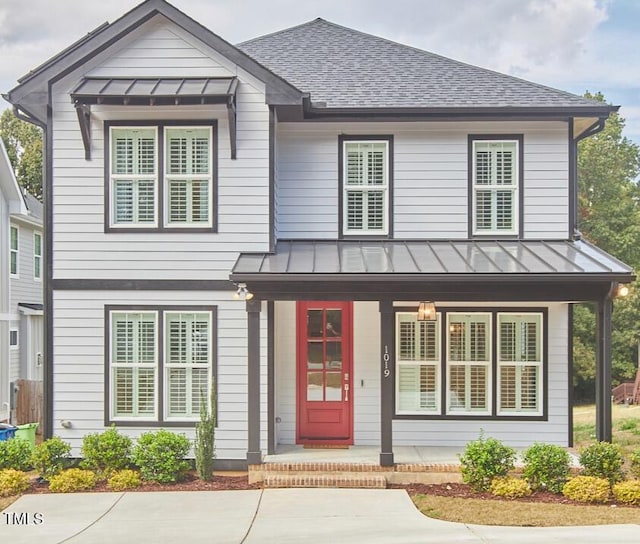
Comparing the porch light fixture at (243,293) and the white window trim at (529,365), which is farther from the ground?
the porch light fixture at (243,293)

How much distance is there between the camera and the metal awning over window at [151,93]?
28.9ft

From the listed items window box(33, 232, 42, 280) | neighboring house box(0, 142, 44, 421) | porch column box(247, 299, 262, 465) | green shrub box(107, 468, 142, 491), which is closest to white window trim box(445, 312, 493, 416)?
porch column box(247, 299, 262, 465)

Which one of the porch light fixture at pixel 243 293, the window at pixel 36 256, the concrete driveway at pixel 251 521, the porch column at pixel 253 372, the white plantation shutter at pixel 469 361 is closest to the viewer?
the concrete driveway at pixel 251 521

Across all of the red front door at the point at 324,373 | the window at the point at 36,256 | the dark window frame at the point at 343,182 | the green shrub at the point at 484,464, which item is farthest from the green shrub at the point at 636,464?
the window at the point at 36,256

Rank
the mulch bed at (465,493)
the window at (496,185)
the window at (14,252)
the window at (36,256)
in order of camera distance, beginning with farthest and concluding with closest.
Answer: the window at (36,256) → the window at (14,252) → the window at (496,185) → the mulch bed at (465,493)

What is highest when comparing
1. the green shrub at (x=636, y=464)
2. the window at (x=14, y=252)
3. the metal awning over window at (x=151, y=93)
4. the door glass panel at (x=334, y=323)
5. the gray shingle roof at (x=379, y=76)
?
the gray shingle roof at (x=379, y=76)

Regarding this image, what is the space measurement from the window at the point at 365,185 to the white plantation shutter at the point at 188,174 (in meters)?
2.29

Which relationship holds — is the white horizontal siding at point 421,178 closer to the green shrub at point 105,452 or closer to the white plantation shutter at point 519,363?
the white plantation shutter at point 519,363

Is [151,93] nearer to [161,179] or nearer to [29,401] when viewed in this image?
[161,179]

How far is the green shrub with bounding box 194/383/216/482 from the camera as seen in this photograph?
8492 millimetres

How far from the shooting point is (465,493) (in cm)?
800

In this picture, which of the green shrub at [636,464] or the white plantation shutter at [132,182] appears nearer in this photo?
the green shrub at [636,464]

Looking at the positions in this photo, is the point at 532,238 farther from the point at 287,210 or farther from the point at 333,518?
the point at 333,518

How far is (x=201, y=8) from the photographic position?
1956cm
